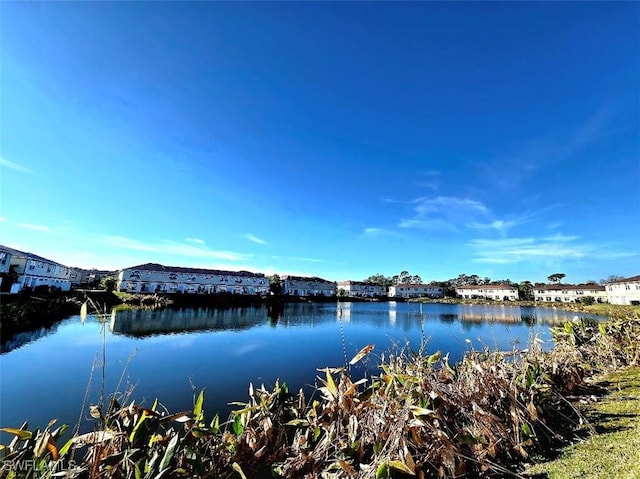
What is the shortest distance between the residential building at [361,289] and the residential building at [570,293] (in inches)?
1458

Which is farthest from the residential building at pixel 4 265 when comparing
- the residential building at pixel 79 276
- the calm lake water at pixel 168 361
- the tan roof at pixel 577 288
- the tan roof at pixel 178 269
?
the tan roof at pixel 577 288

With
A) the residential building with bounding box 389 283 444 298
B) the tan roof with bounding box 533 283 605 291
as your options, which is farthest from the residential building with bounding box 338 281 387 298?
the tan roof with bounding box 533 283 605 291

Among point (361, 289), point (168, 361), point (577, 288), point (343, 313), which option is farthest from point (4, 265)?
point (577, 288)

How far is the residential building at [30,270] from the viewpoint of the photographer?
32.5 m

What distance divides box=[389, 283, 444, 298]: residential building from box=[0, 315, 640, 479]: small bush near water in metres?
80.3

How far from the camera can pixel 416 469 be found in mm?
2922

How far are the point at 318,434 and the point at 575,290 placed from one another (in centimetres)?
8008

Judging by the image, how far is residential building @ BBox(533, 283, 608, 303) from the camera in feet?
189

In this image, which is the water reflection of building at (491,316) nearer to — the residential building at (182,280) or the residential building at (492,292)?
the residential building at (492,292)

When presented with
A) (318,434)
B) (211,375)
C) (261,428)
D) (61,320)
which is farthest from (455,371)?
(61,320)

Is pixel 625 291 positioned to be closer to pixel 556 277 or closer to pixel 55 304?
pixel 556 277

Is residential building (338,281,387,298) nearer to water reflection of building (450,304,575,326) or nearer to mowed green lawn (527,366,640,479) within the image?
water reflection of building (450,304,575,326)

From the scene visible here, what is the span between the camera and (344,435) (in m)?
3.28

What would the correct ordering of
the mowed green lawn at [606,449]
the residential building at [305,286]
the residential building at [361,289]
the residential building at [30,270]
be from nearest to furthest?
the mowed green lawn at [606,449]
the residential building at [30,270]
the residential building at [305,286]
the residential building at [361,289]
